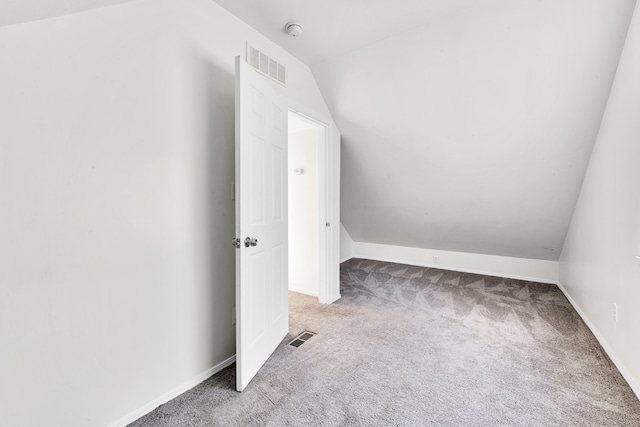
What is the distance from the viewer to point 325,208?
3279 millimetres

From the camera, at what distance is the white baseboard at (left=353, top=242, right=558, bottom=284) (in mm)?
4270

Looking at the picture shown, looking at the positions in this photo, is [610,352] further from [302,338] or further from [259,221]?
[259,221]

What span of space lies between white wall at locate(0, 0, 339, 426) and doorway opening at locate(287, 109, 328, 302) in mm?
1343

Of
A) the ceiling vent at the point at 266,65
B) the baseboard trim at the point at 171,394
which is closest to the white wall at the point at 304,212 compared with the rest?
the ceiling vent at the point at 266,65

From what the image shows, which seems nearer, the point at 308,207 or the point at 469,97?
the point at 469,97

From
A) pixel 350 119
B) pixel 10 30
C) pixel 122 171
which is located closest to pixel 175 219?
pixel 122 171

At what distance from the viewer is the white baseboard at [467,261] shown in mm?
4270

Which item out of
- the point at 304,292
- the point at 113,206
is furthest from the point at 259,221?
the point at 304,292

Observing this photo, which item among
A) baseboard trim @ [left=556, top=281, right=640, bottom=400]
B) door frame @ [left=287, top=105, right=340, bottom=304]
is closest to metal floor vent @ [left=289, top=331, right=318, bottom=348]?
door frame @ [left=287, top=105, right=340, bottom=304]

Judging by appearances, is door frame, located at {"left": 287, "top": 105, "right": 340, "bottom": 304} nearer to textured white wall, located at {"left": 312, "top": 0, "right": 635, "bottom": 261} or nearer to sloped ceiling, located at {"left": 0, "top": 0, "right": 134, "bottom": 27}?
textured white wall, located at {"left": 312, "top": 0, "right": 635, "bottom": 261}

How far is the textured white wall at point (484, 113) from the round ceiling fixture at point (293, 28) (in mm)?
650

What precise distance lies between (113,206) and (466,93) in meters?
2.88

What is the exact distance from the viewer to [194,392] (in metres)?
1.84

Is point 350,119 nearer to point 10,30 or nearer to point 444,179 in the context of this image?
point 444,179
